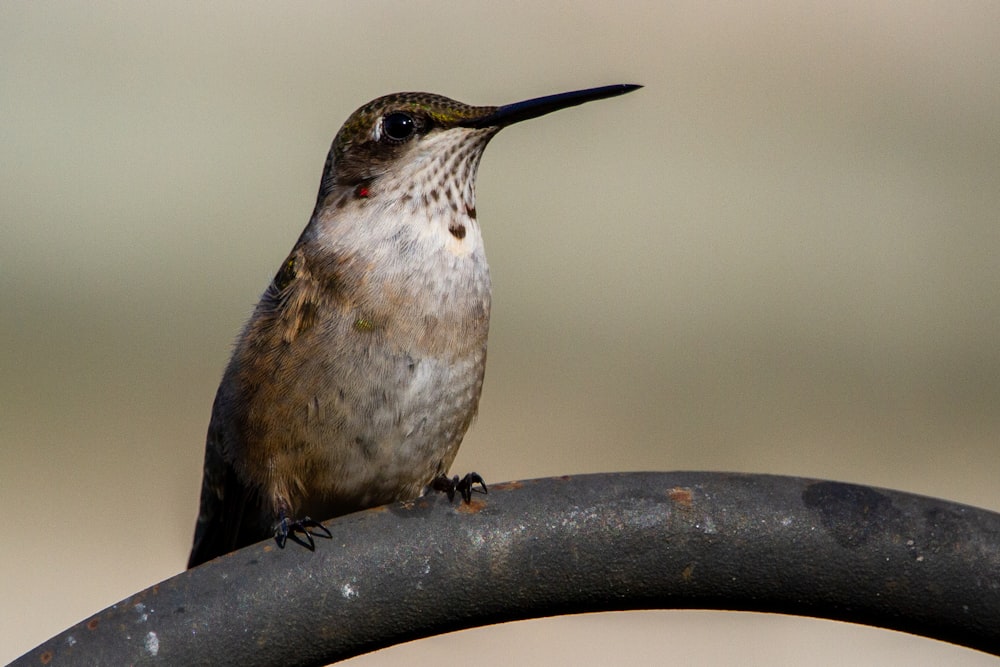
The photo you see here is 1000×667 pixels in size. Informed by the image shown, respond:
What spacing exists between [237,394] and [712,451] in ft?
15.4

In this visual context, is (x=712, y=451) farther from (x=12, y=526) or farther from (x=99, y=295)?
(x=99, y=295)

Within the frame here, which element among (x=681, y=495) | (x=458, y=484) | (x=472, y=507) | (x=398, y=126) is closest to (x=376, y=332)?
(x=458, y=484)

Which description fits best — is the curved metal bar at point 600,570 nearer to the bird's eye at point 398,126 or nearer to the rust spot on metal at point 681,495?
the rust spot on metal at point 681,495

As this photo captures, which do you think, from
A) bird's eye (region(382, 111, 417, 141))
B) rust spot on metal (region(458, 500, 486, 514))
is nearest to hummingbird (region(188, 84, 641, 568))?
bird's eye (region(382, 111, 417, 141))

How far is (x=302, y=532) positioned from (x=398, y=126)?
4.71 feet

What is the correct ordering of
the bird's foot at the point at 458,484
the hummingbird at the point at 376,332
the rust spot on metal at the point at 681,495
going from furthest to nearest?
1. the hummingbird at the point at 376,332
2. the bird's foot at the point at 458,484
3. the rust spot on metal at the point at 681,495

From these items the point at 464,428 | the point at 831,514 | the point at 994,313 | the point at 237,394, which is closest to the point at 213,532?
the point at 237,394

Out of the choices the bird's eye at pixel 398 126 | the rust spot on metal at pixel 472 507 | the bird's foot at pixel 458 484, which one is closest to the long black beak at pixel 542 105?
the bird's eye at pixel 398 126

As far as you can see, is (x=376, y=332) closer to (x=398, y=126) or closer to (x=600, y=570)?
(x=398, y=126)

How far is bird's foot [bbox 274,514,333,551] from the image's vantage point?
3.27 m

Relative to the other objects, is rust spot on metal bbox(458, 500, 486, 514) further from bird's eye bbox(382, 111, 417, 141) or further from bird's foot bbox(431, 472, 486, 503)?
bird's eye bbox(382, 111, 417, 141)

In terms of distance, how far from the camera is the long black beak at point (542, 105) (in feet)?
13.0

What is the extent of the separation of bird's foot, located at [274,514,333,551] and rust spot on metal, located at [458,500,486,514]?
29 cm

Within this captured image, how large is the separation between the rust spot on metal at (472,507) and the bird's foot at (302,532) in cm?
29
